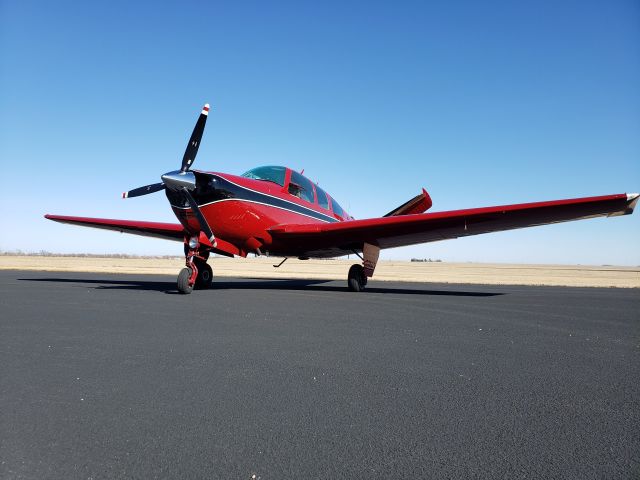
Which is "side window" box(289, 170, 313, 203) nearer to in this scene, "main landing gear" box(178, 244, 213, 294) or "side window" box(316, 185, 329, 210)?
"side window" box(316, 185, 329, 210)

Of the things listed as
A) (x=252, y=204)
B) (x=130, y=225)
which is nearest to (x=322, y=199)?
(x=252, y=204)

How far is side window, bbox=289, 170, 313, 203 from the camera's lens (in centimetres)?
1405

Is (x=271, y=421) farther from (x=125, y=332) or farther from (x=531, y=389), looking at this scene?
(x=125, y=332)

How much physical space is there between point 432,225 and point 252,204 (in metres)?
5.06

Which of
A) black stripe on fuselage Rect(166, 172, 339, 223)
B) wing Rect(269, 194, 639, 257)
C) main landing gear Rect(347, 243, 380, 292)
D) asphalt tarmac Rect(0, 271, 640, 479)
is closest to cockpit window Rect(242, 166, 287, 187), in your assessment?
black stripe on fuselage Rect(166, 172, 339, 223)

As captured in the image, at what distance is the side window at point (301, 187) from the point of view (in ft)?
46.1

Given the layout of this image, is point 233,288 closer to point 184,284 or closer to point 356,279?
point 184,284

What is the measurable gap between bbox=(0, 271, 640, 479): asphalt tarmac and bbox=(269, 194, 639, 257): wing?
467cm

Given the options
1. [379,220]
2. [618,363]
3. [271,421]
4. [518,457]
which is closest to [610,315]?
[618,363]

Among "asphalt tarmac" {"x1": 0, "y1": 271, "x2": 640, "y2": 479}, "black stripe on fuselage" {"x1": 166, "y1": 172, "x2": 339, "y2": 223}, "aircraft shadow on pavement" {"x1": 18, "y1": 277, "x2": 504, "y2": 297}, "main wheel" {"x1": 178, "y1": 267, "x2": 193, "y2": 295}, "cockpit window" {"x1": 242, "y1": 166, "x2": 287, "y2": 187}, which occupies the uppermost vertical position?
"cockpit window" {"x1": 242, "y1": 166, "x2": 287, "y2": 187}

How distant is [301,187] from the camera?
47.4ft

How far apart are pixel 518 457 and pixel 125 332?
4792 millimetres

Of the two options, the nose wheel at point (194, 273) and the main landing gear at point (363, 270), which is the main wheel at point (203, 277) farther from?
the main landing gear at point (363, 270)

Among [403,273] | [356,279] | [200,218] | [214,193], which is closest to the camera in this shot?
[200,218]
